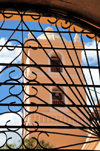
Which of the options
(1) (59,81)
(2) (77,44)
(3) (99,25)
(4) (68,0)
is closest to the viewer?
(4) (68,0)

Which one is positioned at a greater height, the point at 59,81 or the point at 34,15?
the point at 59,81

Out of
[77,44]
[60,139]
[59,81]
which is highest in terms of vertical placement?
[77,44]

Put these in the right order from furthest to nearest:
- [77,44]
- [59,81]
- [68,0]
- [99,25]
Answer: [59,81]
[77,44]
[99,25]
[68,0]

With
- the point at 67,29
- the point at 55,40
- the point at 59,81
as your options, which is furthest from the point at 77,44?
the point at 67,29

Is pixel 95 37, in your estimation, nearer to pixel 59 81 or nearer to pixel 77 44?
pixel 77 44

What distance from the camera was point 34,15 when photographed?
3229 millimetres

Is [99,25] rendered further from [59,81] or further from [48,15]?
[59,81]

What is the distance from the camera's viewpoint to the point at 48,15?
3.20 m

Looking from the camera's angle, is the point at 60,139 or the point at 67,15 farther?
the point at 60,139

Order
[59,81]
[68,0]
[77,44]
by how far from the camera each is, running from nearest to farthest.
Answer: [68,0]
[77,44]
[59,81]

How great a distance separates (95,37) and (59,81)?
16182mm

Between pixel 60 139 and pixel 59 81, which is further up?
pixel 59 81

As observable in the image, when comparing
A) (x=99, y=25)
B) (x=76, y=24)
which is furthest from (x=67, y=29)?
(x=99, y=25)

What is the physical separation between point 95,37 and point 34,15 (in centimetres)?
67
